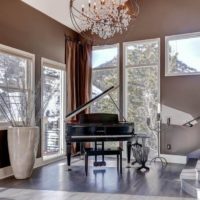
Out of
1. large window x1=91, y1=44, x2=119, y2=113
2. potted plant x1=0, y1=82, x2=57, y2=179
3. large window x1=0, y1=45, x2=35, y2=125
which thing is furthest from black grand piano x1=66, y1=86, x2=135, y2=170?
large window x1=91, y1=44, x2=119, y2=113

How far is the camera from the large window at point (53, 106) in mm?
6367

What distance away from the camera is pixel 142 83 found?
6.96 meters

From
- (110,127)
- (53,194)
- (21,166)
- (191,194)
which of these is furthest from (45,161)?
(191,194)

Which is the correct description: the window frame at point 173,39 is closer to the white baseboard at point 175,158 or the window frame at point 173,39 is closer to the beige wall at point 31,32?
the white baseboard at point 175,158

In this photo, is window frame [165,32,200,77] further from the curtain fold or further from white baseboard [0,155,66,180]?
white baseboard [0,155,66,180]

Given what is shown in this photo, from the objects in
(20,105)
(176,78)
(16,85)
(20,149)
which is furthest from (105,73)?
(20,149)

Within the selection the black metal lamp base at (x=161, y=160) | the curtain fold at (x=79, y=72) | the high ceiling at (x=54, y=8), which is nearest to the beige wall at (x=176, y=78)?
the black metal lamp base at (x=161, y=160)

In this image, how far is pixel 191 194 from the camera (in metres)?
3.86

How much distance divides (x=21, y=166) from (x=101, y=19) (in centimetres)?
289

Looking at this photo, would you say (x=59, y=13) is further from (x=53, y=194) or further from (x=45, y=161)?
(x=53, y=194)

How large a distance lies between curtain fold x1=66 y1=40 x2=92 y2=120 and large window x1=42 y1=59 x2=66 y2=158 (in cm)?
28

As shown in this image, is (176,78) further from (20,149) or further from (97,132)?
(20,149)

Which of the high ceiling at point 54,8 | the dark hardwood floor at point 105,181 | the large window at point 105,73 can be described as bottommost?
the dark hardwood floor at point 105,181

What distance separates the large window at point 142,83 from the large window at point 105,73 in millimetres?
321
